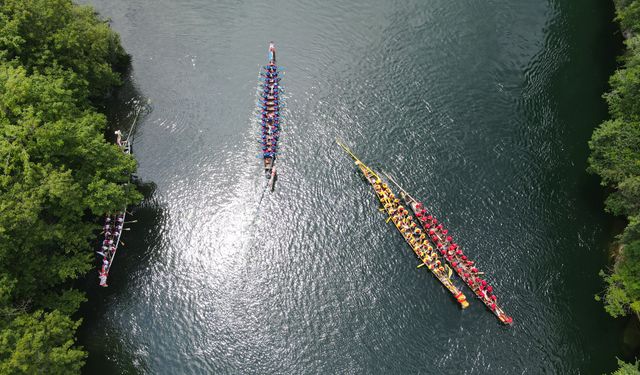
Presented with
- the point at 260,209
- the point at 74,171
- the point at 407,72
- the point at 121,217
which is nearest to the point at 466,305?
the point at 260,209

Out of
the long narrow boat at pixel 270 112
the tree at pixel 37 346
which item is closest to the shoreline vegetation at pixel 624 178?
the long narrow boat at pixel 270 112

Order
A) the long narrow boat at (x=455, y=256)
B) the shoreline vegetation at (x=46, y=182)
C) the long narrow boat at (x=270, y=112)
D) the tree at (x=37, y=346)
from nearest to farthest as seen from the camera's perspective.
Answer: the tree at (x=37, y=346), the shoreline vegetation at (x=46, y=182), the long narrow boat at (x=455, y=256), the long narrow boat at (x=270, y=112)

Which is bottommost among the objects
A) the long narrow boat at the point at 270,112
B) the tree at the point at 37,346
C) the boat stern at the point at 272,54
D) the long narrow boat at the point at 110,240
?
the tree at the point at 37,346

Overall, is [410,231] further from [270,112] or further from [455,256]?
[270,112]

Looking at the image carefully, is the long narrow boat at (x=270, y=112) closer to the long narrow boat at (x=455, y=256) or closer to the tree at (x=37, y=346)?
the long narrow boat at (x=455, y=256)

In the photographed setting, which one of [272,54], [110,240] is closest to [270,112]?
[272,54]

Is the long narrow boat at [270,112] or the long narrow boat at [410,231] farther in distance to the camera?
the long narrow boat at [270,112]
